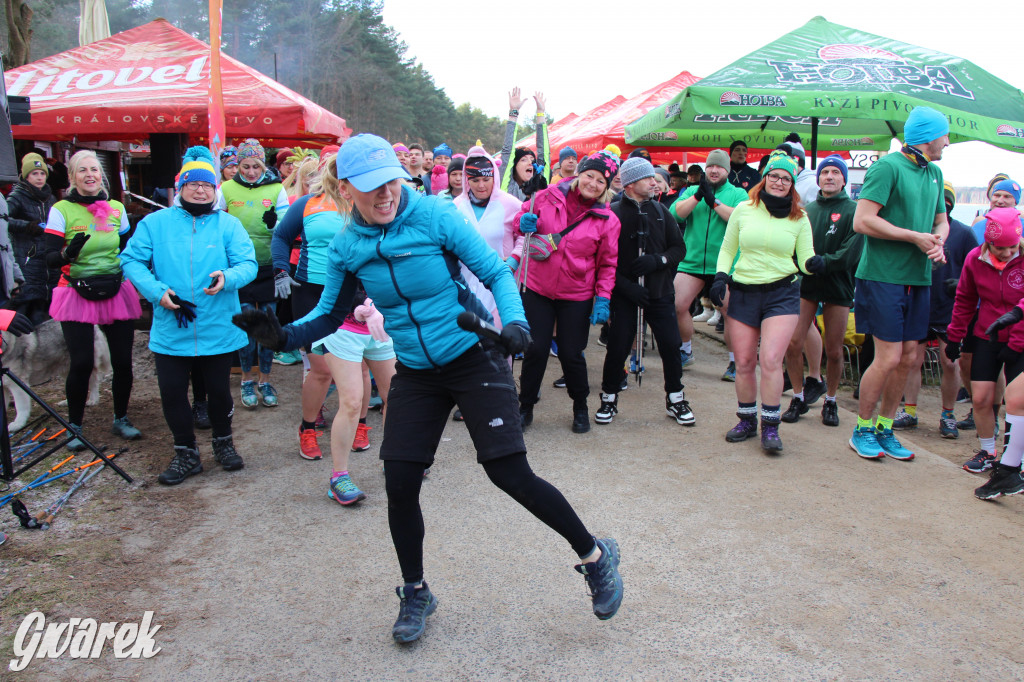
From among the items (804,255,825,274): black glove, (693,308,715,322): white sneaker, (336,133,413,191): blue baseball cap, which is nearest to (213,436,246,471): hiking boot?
(336,133,413,191): blue baseball cap

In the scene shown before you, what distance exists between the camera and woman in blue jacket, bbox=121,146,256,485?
4.75m

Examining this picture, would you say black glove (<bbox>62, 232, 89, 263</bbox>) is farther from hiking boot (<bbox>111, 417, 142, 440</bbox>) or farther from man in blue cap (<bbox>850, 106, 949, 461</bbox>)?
man in blue cap (<bbox>850, 106, 949, 461</bbox>)

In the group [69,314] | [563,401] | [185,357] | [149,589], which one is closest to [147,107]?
[69,314]

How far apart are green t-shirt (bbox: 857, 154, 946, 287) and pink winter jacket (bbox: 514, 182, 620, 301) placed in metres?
1.83

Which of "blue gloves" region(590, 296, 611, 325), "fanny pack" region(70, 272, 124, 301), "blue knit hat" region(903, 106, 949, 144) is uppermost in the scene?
"blue knit hat" region(903, 106, 949, 144)

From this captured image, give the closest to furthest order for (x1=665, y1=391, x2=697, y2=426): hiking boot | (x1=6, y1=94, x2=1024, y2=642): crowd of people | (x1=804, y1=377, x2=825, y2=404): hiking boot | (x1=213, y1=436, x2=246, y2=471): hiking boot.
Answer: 1. (x1=6, y1=94, x2=1024, y2=642): crowd of people
2. (x1=213, y1=436, x2=246, y2=471): hiking boot
3. (x1=665, y1=391, x2=697, y2=426): hiking boot
4. (x1=804, y1=377, x2=825, y2=404): hiking boot

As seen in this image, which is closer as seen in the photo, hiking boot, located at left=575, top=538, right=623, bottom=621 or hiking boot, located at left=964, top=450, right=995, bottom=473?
hiking boot, located at left=575, top=538, right=623, bottom=621

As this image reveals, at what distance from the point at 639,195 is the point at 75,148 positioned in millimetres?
10584

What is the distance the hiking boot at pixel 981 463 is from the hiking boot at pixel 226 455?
522 cm

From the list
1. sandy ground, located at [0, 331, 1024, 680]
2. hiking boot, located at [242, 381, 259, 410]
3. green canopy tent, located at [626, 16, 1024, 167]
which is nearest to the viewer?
sandy ground, located at [0, 331, 1024, 680]

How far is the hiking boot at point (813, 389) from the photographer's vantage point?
6410 millimetres

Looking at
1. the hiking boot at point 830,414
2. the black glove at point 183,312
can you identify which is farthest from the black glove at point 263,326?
the hiking boot at point 830,414

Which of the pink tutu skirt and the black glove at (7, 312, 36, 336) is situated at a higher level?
the black glove at (7, 312, 36, 336)

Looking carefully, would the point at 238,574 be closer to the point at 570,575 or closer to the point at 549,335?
the point at 570,575
